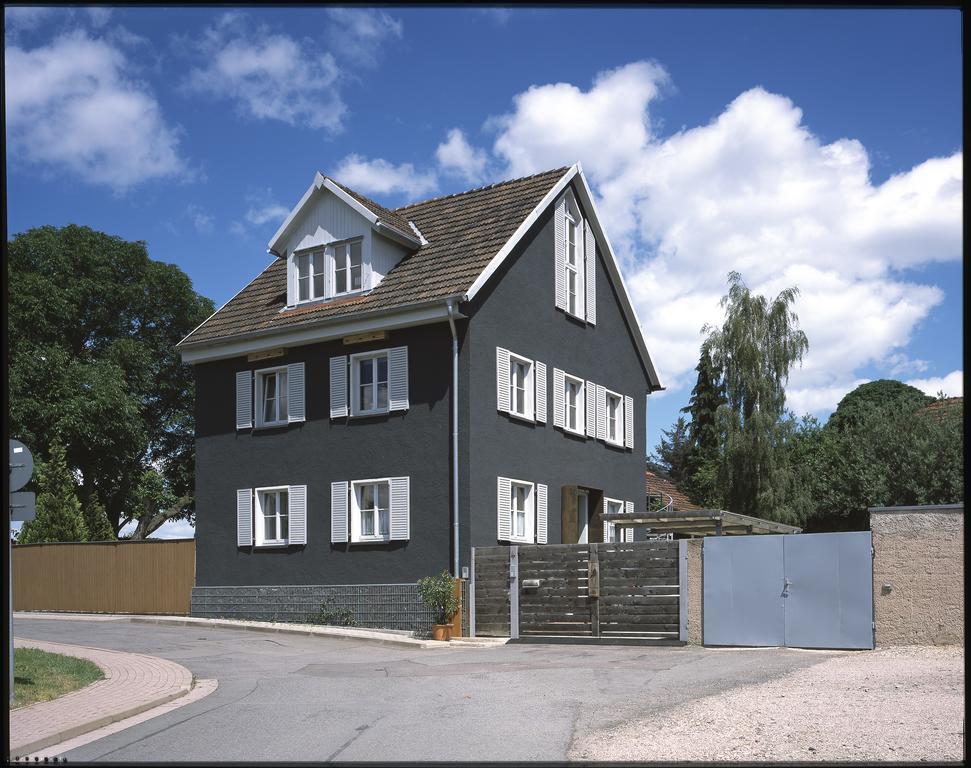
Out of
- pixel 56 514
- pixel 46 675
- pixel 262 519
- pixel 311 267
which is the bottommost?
pixel 46 675

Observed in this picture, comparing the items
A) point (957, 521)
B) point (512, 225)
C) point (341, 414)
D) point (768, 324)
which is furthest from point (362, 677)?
point (768, 324)

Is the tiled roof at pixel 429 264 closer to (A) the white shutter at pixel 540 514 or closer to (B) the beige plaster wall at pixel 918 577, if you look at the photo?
(A) the white shutter at pixel 540 514

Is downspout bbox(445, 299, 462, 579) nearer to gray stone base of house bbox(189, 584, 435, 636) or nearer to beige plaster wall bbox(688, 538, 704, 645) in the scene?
Result: gray stone base of house bbox(189, 584, 435, 636)

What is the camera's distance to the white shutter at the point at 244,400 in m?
29.3

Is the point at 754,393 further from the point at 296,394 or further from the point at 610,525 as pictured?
the point at 296,394

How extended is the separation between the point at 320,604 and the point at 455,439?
17.5ft

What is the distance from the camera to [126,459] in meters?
47.1

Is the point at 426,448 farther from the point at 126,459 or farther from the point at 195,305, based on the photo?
the point at 195,305

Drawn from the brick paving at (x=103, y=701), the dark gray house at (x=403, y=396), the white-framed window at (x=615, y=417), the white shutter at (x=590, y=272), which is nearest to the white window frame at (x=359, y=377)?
the dark gray house at (x=403, y=396)

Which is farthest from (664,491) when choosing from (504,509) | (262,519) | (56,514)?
(56,514)

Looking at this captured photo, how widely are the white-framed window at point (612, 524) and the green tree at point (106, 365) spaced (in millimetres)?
19892

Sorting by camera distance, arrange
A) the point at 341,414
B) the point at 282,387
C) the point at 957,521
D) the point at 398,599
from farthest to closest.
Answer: the point at 282,387, the point at 341,414, the point at 398,599, the point at 957,521

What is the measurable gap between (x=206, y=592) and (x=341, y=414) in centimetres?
620

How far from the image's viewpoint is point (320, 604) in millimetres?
26891
